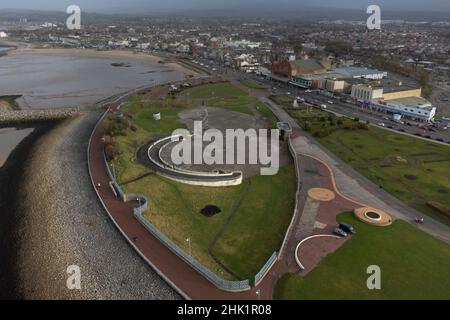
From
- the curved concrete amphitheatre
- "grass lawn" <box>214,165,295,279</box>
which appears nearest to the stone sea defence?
the curved concrete amphitheatre

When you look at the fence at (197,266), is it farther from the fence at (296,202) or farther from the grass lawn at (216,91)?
the grass lawn at (216,91)

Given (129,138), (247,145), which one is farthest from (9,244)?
(247,145)

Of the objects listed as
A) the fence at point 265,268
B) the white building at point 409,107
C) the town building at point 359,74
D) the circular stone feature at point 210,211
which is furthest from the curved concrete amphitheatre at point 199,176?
the town building at point 359,74

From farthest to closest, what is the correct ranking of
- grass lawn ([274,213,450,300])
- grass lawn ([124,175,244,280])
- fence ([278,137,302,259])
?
grass lawn ([124,175,244,280]) < fence ([278,137,302,259]) < grass lawn ([274,213,450,300])

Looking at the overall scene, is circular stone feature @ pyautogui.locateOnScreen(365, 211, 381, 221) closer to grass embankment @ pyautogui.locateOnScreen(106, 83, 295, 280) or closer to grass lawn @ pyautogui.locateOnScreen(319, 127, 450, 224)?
grass lawn @ pyautogui.locateOnScreen(319, 127, 450, 224)

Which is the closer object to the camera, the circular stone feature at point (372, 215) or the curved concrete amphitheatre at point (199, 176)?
the circular stone feature at point (372, 215)

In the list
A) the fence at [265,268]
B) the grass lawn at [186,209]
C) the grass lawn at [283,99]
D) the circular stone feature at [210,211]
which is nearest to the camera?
the fence at [265,268]

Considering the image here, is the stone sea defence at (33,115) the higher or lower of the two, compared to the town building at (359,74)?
lower

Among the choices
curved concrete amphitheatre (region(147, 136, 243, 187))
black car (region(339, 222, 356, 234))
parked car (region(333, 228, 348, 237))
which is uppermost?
curved concrete amphitheatre (region(147, 136, 243, 187))
